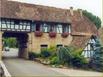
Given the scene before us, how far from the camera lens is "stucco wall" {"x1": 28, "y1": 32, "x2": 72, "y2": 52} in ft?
135

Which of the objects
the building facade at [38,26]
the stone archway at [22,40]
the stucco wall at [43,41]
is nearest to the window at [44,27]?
the building facade at [38,26]

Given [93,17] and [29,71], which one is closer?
[29,71]

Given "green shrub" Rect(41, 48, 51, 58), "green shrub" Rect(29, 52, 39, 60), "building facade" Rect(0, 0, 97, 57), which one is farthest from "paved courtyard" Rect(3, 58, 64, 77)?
"building facade" Rect(0, 0, 97, 57)

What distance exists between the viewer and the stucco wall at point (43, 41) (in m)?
41.1

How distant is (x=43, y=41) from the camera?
42406 mm

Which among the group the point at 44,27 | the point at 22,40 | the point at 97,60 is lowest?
the point at 97,60

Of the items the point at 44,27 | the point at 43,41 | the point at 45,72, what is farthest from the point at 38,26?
the point at 45,72

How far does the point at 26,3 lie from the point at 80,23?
991 cm

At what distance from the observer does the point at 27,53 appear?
Result: 132ft

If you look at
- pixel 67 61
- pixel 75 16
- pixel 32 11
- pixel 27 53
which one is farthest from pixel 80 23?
pixel 67 61

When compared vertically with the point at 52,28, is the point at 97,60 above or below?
below

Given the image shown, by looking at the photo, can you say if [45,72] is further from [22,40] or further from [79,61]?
[22,40]

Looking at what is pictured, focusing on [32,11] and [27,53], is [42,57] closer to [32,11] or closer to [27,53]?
[27,53]

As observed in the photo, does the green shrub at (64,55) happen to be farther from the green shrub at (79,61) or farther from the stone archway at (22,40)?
the stone archway at (22,40)
